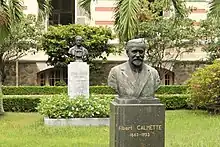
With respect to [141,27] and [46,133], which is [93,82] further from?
[46,133]

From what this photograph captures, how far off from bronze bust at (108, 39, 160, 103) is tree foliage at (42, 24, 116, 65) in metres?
15.0

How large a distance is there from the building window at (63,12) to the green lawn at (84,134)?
13.7m

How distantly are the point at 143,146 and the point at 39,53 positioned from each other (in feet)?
62.0

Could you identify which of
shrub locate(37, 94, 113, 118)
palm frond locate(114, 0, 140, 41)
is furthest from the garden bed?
palm frond locate(114, 0, 140, 41)

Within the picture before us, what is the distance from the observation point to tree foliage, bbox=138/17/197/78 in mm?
23906

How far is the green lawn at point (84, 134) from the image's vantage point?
11.5 metres

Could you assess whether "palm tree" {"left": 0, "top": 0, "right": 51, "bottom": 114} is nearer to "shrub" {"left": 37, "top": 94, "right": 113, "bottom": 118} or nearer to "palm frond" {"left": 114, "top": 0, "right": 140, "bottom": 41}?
"shrub" {"left": 37, "top": 94, "right": 113, "bottom": 118}

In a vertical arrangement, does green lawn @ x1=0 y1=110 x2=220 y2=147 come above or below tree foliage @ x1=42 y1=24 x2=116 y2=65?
below

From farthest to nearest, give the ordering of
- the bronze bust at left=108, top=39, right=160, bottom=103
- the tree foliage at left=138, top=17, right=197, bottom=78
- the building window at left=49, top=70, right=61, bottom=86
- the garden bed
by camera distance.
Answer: the building window at left=49, top=70, right=61, bottom=86
the tree foliage at left=138, top=17, right=197, bottom=78
the garden bed
the bronze bust at left=108, top=39, right=160, bottom=103

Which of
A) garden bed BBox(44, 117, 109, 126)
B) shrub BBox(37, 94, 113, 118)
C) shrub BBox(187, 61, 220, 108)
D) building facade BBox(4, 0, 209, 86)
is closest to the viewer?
garden bed BBox(44, 117, 109, 126)

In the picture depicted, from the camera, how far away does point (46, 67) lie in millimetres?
26375

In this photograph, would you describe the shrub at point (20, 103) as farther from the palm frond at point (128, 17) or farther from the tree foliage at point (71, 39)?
the palm frond at point (128, 17)

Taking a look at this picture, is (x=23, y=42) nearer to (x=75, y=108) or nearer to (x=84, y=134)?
(x=75, y=108)

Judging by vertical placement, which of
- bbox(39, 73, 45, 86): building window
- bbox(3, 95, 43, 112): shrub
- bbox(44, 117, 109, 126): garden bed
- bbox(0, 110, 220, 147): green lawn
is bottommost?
bbox(0, 110, 220, 147): green lawn
